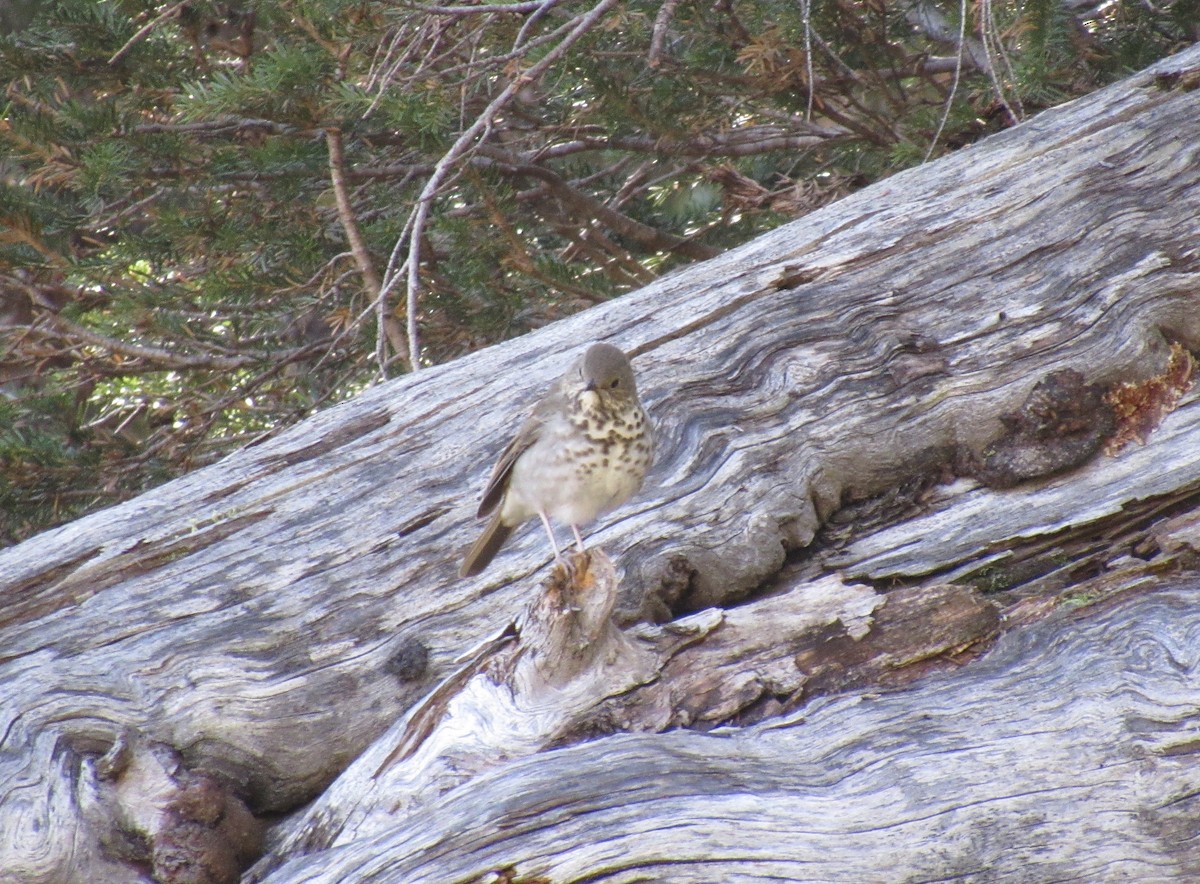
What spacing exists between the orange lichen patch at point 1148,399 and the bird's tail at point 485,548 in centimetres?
200

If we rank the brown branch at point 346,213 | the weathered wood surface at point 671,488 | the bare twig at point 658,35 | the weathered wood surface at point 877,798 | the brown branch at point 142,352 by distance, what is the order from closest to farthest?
the weathered wood surface at point 877,798
the weathered wood surface at point 671,488
the bare twig at point 658,35
the brown branch at point 346,213
the brown branch at point 142,352

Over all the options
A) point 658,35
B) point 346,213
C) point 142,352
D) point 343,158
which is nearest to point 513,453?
point 346,213

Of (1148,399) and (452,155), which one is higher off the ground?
(452,155)

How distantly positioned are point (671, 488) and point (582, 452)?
0.55m

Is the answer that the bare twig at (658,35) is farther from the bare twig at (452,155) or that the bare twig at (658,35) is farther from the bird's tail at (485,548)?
the bird's tail at (485,548)

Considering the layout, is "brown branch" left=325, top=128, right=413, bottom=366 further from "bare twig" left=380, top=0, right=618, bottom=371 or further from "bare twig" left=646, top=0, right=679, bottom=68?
"bare twig" left=646, top=0, right=679, bottom=68

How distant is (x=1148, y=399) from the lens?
4.22 metres

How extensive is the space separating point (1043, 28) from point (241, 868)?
4214mm

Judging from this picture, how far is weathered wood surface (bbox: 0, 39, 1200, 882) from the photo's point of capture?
382cm

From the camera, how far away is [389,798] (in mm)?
3342

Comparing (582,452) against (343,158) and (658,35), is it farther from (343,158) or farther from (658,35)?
(343,158)

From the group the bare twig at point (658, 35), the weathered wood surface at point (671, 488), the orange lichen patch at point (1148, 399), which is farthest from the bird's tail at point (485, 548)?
the orange lichen patch at point (1148, 399)

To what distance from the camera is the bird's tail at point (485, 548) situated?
4.21m

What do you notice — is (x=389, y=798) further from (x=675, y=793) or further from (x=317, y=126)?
(x=317, y=126)
